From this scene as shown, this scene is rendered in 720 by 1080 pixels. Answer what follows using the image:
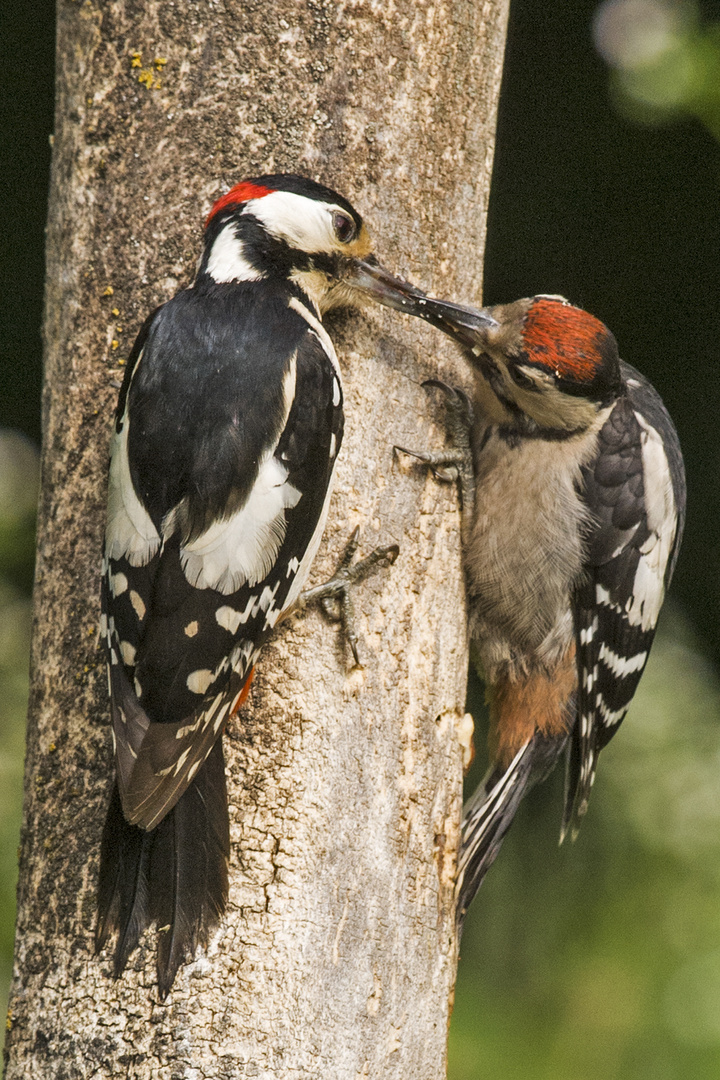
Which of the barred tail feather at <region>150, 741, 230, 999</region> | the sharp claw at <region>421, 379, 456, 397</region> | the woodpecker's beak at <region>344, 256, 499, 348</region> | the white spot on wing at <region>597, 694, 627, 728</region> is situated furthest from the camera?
the white spot on wing at <region>597, 694, 627, 728</region>

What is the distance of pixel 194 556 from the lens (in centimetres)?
186

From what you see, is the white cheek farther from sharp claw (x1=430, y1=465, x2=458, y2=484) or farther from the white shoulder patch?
sharp claw (x1=430, y1=465, x2=458, y2=484)

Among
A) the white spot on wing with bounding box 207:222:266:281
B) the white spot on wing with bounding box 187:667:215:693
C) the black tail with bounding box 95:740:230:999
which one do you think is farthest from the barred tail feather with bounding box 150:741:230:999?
the white spot on wing with bounding box 207:222:266:281

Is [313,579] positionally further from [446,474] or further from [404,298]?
[404,298]

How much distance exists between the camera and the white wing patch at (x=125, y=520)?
188cm

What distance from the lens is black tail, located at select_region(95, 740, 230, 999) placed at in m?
1.79

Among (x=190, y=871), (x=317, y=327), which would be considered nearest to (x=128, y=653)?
(x=190, y=871)

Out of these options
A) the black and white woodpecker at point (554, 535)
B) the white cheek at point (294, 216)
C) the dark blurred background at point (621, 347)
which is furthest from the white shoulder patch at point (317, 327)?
the dark blurred background at point (621, 347)

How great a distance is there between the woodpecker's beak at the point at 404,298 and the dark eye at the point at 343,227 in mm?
48

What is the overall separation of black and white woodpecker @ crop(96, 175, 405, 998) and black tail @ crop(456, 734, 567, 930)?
728mm

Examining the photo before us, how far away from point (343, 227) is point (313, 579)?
70cm

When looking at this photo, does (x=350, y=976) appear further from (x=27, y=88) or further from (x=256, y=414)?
(x=27, y=88)

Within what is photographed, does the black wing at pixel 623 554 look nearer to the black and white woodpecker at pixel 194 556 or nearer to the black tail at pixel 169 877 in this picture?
the black and white woodpecker at pixel 194 556

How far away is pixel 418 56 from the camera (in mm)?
2363
